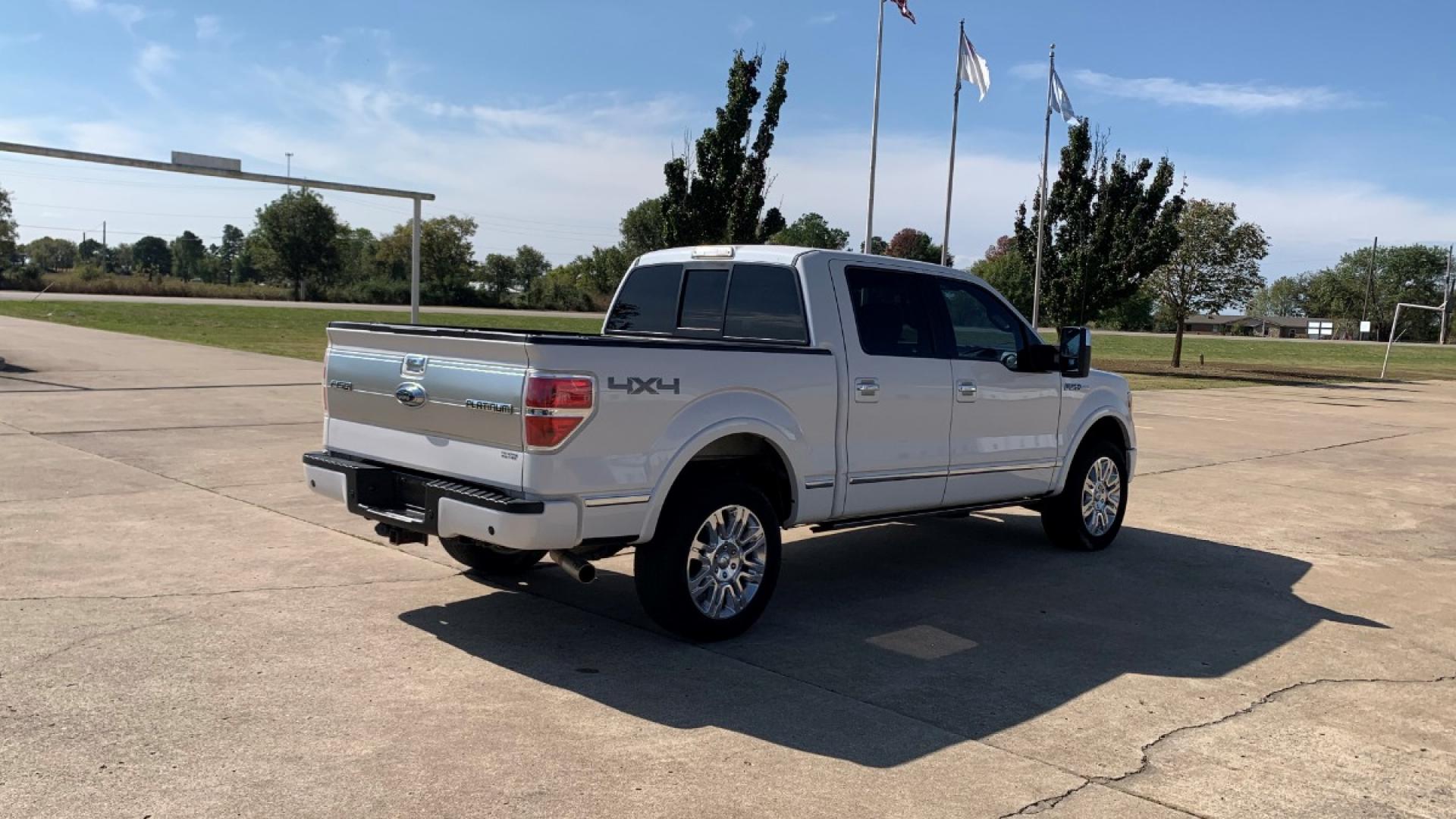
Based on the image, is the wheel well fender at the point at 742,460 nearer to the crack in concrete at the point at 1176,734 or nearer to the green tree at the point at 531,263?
the crack in concrete at the point at 1176,734

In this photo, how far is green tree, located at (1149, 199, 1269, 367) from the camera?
34969 millimetres

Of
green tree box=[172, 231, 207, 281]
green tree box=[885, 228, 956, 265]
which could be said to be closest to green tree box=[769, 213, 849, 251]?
green tree box=[885, 228, 956, 265]

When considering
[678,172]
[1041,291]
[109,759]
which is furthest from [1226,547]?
[1041,291]

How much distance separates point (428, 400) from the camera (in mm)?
5242

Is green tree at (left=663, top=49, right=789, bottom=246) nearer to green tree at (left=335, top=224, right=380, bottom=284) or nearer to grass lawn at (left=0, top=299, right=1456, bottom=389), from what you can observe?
grass lawn at (left=0, top=299, right=1456, bottom=389)

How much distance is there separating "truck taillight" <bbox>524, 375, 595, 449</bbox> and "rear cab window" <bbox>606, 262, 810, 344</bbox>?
5.47 ft

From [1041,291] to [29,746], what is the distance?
35.4 meters

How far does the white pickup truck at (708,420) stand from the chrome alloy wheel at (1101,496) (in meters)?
0.41

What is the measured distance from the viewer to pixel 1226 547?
8570mm

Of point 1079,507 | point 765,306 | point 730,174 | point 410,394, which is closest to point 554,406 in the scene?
point 410,394

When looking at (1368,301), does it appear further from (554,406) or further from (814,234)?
(554,406)

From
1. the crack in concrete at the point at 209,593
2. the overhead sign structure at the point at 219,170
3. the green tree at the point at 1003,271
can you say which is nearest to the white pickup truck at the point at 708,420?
the crack in concrete at the point at 209,593

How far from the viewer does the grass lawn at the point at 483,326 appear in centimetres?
3152

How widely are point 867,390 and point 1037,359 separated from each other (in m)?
1.69
